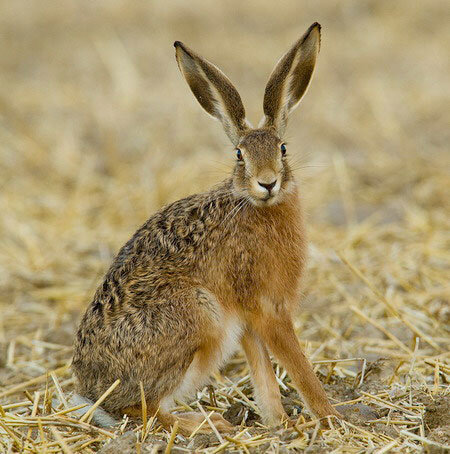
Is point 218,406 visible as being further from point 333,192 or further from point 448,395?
point 333,192

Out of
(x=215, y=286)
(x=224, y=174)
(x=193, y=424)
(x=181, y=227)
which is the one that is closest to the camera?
(x=193, y=424)

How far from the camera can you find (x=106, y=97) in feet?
33.8

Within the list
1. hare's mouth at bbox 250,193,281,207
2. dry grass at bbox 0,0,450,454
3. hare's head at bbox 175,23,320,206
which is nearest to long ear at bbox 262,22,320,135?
hare's head at bbox 175,23,320,206

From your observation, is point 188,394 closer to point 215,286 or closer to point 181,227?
point 215,286

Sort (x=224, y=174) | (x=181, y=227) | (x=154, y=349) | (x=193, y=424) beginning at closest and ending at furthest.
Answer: (x=154, y=349)
(x=193, y=424)
(x=181, y=227)
(x=224, y=174)

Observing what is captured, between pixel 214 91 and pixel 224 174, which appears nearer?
pixel 214 91

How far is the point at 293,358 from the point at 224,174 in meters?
4.14

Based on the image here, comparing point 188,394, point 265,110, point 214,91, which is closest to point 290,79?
point 265,110

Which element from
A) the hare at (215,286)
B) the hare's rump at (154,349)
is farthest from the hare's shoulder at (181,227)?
the hare's rump at (154,349)

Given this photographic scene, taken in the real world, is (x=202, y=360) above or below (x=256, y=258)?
below

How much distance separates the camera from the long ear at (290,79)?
419 centimetres

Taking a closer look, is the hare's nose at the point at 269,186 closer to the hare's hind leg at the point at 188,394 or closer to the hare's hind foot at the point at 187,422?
the hare's hind leg at the point at 188,394

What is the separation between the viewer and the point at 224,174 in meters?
7.93

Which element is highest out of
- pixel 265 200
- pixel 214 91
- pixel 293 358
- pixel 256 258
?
pixel 214 91
